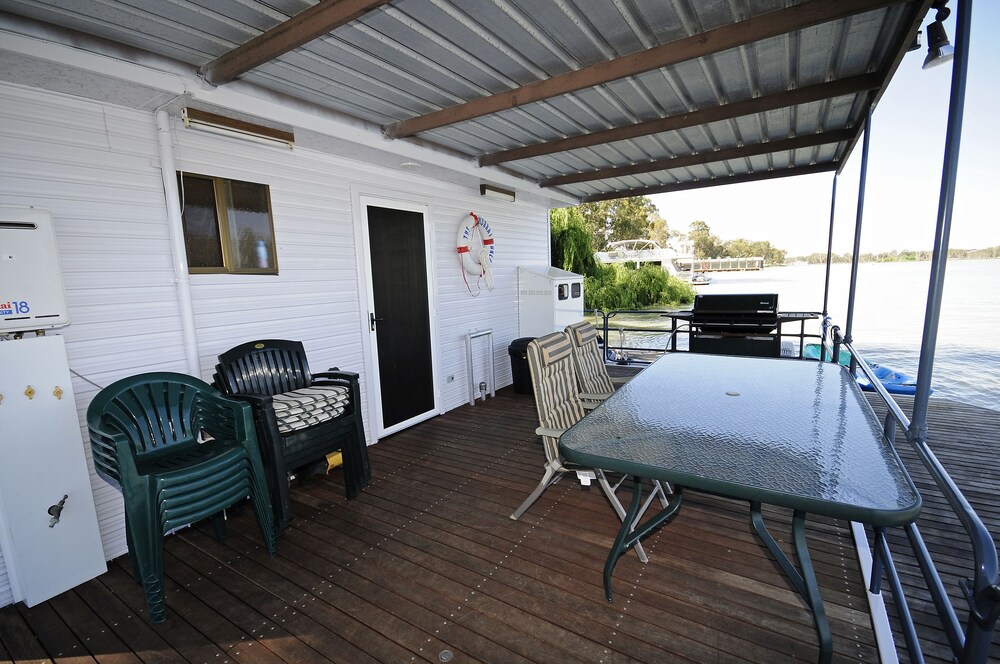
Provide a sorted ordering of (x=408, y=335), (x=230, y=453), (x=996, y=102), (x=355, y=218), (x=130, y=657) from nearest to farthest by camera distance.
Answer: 1. (x=130, y=657)
2. (x=230, y=453)
3. (x=996, y=102)
4. (x=355, y=218)
5. (x=408, y=335)

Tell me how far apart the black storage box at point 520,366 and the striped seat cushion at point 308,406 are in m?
2.74

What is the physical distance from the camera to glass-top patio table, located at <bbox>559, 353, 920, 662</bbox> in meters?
1.26

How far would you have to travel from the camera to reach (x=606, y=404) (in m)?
2.15

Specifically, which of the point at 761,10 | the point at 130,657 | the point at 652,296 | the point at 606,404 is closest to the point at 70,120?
the point at 130,657

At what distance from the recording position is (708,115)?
3.24m

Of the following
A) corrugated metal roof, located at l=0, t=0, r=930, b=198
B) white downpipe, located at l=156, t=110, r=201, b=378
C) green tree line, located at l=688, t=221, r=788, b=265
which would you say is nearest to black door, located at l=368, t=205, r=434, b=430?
corrugated metal roof, located at l=0, t=0, r=930, b=198

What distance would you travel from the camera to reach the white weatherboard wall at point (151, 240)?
7.58ft

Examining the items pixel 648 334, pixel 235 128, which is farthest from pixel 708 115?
pixel 648 334

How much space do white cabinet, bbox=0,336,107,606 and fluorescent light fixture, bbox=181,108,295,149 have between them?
1.44m

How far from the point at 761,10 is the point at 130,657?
406cm

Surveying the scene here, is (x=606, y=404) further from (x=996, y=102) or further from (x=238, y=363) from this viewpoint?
(x=996, y=102)

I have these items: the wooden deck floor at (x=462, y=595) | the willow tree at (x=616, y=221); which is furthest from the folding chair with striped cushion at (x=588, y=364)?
the willow tree at (x=616, y=221)

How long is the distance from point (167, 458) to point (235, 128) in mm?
2037

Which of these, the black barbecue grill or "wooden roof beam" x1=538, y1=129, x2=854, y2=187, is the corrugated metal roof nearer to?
"wooden roof beam" x1=538, y1=129, x2=854, y2=187
